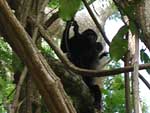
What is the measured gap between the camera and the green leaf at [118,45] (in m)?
1.12

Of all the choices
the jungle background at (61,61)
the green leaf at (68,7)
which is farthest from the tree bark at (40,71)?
the green leaf at (68,7)

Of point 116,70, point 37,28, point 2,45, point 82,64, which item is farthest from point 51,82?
point 82,64

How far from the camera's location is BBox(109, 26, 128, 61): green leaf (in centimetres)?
112

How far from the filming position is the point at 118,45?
Result: 115cm

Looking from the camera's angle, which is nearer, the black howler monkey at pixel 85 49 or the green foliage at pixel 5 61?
the green foliage at pixel 5 61

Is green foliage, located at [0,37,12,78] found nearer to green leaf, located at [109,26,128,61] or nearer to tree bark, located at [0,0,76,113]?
green leaf, located at [109,26,128,61]

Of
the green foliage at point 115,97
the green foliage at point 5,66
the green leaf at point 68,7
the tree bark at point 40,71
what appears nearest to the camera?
the tree bark at point 40,71

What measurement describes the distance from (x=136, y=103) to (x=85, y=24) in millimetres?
2367

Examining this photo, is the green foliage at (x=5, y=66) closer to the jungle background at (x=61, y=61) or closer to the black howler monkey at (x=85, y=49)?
the jungle background at (x=61, y=61)

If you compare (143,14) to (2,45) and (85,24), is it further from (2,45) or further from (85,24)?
(85,24)

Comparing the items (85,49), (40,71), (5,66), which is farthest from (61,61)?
(85,49)

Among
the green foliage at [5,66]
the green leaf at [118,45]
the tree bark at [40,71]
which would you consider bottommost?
the tree bark at [40,71]

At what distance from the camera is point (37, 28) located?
4.50ft

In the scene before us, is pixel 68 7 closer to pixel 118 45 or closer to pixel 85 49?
pixel 118 45
